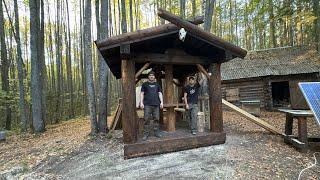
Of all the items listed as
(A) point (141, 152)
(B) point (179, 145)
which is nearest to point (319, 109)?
(B) point (179, 145)

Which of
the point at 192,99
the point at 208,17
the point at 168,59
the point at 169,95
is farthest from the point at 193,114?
the point at 208,17

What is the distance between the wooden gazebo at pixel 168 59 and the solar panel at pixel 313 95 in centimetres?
212

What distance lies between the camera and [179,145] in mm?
7609

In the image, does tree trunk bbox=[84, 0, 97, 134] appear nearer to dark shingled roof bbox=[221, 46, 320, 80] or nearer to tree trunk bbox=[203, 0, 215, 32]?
tree trunk bbox=[203, 0, 215, 32]

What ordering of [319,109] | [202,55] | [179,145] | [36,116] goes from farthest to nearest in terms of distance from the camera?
[36,116], [202,55], [179,145], [319,109]

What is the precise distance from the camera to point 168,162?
6660mm

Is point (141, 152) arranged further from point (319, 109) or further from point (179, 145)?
point (319, 109)

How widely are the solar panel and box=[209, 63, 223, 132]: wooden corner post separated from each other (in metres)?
2.35

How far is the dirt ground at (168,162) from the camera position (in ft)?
19.5

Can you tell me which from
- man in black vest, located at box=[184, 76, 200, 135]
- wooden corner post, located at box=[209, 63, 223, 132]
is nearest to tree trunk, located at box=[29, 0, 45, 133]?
man in black vest, located at box=[184, 76, 200, 135]

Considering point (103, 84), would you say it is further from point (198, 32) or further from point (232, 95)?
point (232, 95)

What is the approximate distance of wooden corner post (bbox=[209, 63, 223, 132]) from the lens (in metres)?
8.46

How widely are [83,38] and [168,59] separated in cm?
1571

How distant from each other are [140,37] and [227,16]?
2827cm
